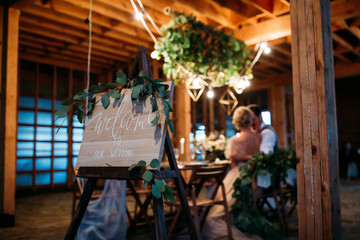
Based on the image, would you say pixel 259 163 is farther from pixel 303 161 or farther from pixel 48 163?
pixel 48 163

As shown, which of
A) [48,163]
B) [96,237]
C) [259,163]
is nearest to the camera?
[96,237]

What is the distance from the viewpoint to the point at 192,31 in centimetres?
392

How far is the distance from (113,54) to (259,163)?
14.6 feet

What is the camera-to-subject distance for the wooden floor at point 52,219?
329 centimetres

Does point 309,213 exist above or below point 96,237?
above

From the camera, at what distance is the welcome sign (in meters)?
1.82

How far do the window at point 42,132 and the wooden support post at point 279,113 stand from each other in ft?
16.3

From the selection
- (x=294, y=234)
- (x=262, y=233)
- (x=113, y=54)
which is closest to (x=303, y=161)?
(x=262, y=233)

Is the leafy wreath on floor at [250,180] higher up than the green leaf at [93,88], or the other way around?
the green leaf at [93,88]

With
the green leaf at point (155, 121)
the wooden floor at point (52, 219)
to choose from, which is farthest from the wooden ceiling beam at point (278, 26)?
the green leaf at point (155, 121)

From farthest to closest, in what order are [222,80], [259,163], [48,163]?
[48,163] < [222,80] < [259,163]

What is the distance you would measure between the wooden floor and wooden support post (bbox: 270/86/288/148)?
250 cm

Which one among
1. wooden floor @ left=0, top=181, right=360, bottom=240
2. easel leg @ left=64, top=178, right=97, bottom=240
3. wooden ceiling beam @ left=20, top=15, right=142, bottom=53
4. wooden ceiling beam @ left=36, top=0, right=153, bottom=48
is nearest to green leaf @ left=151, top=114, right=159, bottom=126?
easel leg @ left=64, top=178, right=97, bottom=240

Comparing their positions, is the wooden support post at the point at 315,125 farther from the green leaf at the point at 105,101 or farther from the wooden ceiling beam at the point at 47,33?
the wooden ceiling beam at the point at 47,33
